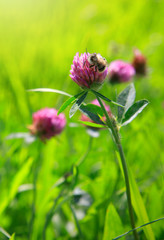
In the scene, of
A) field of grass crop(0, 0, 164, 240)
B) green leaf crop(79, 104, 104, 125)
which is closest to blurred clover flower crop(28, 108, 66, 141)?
field of grass crop(0, 0, 164, 240)

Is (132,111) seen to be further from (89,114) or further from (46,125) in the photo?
(46,125)

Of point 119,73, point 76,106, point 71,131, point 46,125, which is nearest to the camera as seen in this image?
point 76,106

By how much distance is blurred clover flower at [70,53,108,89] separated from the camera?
447mm

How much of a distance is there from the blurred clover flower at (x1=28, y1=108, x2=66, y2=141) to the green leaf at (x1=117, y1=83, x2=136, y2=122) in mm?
335

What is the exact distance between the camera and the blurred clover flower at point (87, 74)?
1.47ft

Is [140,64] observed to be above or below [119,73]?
above

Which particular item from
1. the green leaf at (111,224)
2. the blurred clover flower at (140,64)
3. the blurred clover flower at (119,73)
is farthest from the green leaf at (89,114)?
the blurred clover flower at (140,64)

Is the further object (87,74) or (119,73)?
(119,73)

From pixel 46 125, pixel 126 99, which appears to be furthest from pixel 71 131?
pixel 126 99

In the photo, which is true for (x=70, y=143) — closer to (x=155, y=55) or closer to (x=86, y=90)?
(x=86, y=90)

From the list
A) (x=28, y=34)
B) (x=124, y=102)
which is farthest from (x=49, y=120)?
(x=28, y=34)

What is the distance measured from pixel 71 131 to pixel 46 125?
493 mm

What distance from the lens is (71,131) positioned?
1.33 metres

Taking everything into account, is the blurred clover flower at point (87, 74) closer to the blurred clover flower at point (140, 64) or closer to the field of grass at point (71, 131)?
the field of grass at point (71, 131)
